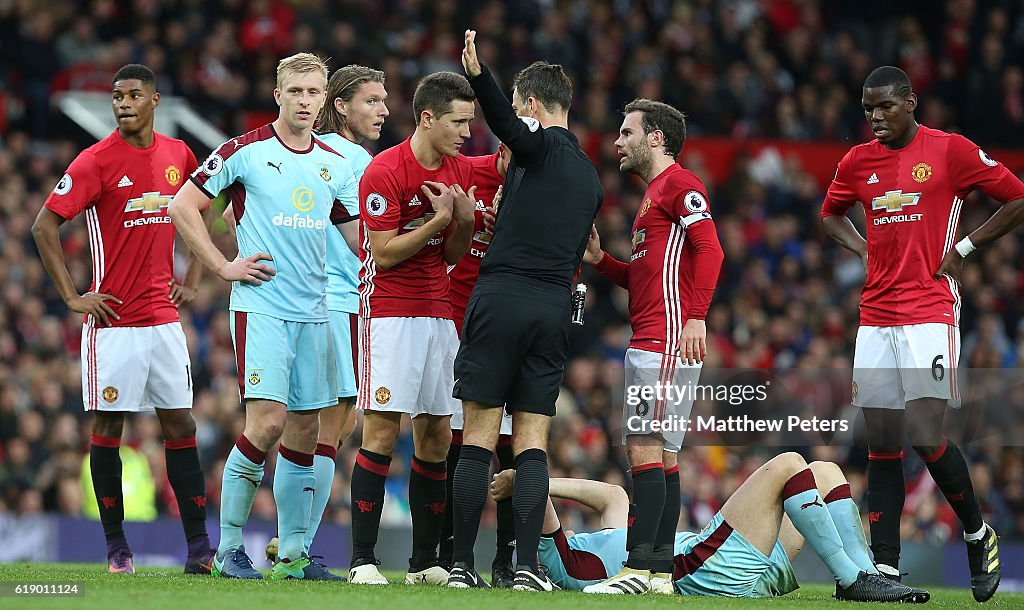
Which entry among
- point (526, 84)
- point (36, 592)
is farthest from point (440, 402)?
point (36, 592)

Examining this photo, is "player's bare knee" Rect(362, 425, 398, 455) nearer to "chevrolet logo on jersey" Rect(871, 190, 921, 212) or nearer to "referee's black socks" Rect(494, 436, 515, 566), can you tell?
"referee's black socks" Rect(494, 436, 515, 566)

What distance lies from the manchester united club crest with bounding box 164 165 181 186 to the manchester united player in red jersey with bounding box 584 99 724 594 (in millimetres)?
2473

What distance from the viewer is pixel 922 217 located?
7.79 meters

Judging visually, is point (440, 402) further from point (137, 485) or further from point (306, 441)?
point (137, 485)

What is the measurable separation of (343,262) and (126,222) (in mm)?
1349

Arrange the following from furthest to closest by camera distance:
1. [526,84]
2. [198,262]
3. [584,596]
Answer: [198,262], [526,84], [584,596]

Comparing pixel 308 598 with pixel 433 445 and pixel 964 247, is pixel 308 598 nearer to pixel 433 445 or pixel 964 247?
pixel 433 445

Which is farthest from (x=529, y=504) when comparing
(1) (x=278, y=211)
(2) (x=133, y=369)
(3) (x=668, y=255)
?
(2) (x=133, y=369)

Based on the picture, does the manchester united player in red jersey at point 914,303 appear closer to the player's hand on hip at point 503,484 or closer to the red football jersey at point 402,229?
the player's hand on hip at point 503,484

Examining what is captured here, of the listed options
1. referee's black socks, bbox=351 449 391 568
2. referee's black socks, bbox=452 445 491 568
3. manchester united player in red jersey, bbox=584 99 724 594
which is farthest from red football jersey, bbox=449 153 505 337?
referee's black socks, bbox=452 445 491 568

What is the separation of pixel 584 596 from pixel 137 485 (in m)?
6.95

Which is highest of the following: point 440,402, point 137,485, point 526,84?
point 526,84

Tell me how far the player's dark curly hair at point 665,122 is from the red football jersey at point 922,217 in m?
1.17

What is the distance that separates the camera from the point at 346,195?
25.8ft
